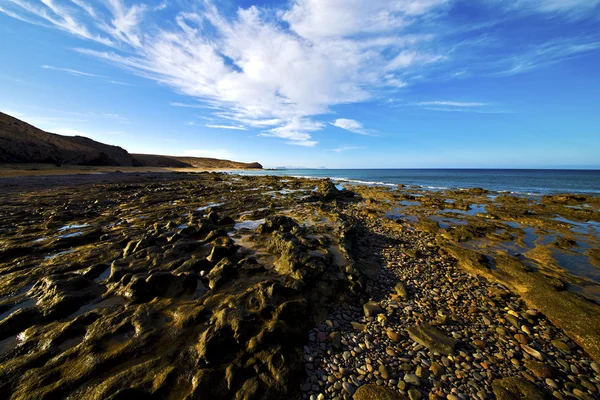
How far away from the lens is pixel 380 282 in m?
8.41

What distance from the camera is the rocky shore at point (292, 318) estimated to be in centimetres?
446

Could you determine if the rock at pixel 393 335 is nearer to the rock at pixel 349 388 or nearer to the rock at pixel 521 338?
the rock at pixel 349 388

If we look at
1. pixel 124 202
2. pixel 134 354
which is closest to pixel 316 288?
pixel 134 354

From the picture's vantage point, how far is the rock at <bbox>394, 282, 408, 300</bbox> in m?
7.52

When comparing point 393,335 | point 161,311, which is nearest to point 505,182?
point 393,335

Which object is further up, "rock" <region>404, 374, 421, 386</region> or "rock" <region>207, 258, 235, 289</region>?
"rock" <region>207, 258, 235, 289</region>

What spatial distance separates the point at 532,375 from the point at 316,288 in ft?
17.4

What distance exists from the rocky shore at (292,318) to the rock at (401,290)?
5 cm

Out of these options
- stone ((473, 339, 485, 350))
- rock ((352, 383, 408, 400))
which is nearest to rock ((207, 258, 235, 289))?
rock ((352, 383, 408, 400))

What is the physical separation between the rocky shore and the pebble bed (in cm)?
3

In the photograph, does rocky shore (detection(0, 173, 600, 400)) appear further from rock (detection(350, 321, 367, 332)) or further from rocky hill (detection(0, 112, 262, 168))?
rocky hill (detection(0, 112, 262, 168))

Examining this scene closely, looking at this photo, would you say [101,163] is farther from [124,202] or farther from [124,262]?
[124,262]

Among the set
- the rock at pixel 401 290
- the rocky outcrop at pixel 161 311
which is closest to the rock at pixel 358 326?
the rocky outcrop at pixel 161 311

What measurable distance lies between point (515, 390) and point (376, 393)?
271 centimetres
